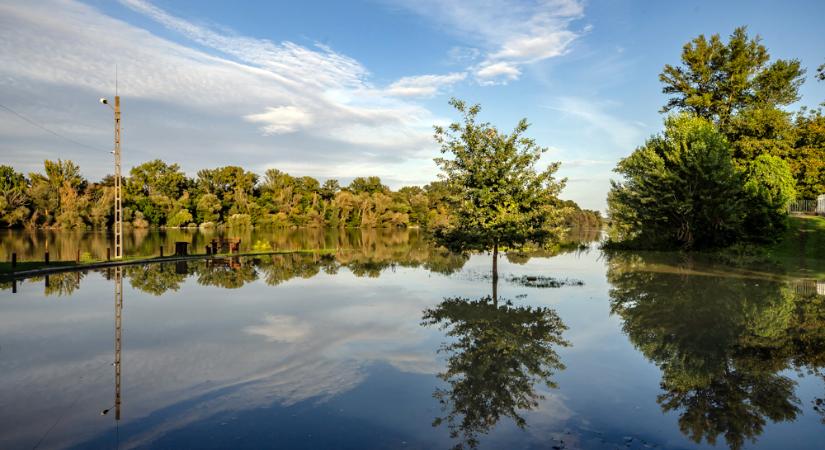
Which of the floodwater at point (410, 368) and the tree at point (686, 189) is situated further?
the tree at point (686, 189)

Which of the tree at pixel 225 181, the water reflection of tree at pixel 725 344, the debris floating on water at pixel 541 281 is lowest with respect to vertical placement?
the water reflection of tree at pixel 725 344

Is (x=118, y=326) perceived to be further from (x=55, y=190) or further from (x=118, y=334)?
(x=55, y=190)

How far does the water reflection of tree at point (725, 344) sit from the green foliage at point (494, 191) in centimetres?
516

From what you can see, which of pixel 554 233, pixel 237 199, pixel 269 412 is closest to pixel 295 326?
pixel 269 412

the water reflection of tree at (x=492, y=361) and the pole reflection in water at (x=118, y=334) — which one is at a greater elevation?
the pole reflection in water at (x=118, y=334)

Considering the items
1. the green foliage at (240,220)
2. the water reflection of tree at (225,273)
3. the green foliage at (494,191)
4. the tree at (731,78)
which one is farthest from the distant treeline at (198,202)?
the green foliage at (494,191)

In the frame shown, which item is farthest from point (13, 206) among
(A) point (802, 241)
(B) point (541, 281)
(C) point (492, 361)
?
(A) point (802, 241)

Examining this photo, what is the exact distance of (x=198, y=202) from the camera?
446 ft

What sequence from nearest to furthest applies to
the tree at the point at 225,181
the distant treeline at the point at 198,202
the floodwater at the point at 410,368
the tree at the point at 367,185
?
the floodwater at the point at 410,368 < the distant treeline at the point at 198,202 < the tree at the point at 225,181 < the tree at the point at 367,185

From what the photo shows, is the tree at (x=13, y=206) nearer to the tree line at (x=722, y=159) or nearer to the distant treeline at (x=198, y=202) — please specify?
the distant treeline at (x=198, y=202)

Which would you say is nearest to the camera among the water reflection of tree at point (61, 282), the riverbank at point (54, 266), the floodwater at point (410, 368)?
the floodwater at point (410, 368)

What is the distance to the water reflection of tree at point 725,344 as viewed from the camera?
885 centimetres

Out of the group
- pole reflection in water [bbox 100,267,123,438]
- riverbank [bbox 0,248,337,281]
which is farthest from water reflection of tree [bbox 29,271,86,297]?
pole reflection in water [bbox 100,267,123,438]

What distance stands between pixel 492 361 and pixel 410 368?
80.9 inches
